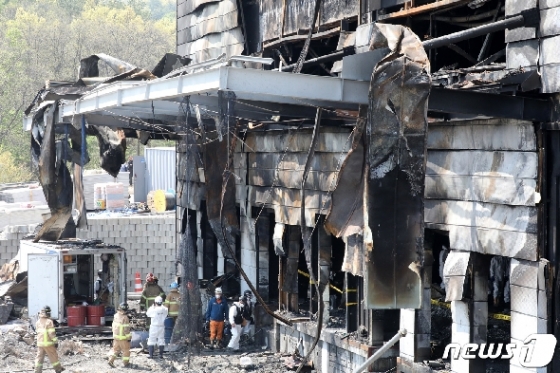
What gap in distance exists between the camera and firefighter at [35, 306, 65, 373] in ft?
64.8

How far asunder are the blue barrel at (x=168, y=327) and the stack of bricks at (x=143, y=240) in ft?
36.8

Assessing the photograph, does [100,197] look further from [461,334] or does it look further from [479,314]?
[479,314]

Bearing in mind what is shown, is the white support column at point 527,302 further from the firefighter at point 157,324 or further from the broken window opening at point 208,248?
the broken window opening at point 208,248

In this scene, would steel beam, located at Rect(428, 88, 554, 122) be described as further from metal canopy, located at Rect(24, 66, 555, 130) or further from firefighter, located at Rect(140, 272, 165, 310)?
firefighter, located at Rect(140, 272, 165, 310)

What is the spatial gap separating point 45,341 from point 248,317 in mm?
4829

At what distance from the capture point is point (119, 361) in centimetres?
2142

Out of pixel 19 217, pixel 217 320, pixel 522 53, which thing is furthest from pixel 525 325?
pixel 19 217

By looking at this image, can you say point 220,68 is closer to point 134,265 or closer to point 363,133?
point 363,133

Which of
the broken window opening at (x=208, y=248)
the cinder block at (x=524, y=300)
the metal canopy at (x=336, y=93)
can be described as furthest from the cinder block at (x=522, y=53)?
the broken window opening at (x=208, y=248)

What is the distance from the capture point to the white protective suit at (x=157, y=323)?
2122cm

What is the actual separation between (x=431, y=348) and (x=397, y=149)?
5.83 metres

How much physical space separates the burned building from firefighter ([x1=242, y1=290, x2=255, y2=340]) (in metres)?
0.51

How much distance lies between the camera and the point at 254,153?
23.9 metres

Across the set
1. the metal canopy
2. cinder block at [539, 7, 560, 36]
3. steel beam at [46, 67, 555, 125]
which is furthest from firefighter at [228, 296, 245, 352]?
cinder block at [539, 7, 560, 36]
